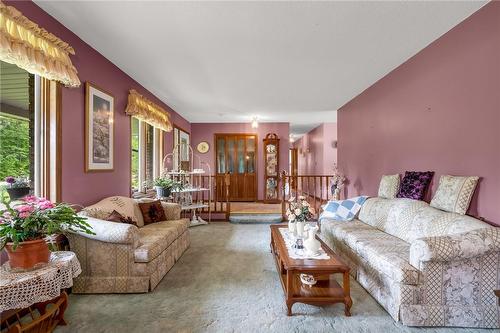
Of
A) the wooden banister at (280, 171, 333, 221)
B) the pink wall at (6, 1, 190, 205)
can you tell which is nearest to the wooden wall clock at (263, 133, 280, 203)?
the wooden banister at (280, 171, 333, 221)

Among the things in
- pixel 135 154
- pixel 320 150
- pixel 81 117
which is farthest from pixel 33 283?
pixel 320 150

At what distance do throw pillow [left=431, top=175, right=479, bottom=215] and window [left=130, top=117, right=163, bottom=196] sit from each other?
426 centimetres

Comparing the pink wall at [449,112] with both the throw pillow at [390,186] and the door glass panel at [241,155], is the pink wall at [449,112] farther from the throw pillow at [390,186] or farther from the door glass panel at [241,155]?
the door glass panel at [241,155]

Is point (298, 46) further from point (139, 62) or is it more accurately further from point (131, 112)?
point (131, 112)

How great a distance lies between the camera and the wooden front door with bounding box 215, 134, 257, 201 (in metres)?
7.97

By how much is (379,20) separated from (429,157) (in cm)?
167

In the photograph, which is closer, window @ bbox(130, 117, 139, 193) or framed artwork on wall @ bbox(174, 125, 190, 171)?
window @ bbox(130, 117, 139, 193)

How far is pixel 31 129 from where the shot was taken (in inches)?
97.9

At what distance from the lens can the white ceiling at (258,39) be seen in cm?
230

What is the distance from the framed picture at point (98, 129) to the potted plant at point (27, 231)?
1.30 metres

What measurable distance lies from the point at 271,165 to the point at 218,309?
232 inches

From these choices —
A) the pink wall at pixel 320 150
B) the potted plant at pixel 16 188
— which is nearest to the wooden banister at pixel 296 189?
the pink wall at pixel 320 150

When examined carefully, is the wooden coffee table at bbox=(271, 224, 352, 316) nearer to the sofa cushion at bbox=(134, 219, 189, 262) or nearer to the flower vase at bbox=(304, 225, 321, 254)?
the flower vase at bbox=(304, 225, 321, 254)

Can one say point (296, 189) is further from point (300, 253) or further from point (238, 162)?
point (300, 253)
